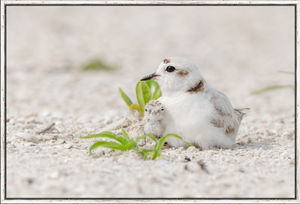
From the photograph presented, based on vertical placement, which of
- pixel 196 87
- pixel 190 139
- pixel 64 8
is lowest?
pixel 190 139

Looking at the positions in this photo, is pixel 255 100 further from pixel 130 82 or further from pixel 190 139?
pixel 190 139

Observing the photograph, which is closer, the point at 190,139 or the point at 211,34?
the point at 190,139

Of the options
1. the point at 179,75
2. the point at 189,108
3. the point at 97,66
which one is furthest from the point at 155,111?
the point at 97,66

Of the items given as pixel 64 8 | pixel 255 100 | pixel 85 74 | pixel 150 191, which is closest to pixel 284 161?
pixel 150 191

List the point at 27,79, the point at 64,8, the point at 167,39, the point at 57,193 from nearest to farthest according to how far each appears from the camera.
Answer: the point at 57,193 → the point at 27,79 → the point at 167,39 → the point at 64,8

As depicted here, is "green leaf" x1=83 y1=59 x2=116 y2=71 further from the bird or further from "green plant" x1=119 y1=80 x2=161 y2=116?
the bird

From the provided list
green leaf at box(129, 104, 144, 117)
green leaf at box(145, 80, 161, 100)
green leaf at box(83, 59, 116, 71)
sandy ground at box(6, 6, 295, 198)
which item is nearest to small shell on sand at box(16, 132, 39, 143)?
sandy ground at box(6, 6, 295, 198)
